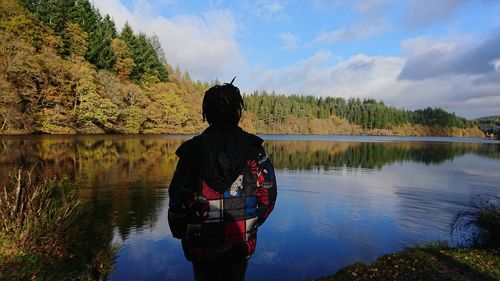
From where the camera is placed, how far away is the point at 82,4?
72188 mm

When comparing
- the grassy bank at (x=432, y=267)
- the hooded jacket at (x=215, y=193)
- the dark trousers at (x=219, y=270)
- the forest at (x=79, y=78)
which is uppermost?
the forest at (x=79, y=78)

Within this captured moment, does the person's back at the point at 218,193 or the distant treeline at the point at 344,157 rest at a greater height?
the person's back at the point at 218,193

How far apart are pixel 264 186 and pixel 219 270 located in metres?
0.80

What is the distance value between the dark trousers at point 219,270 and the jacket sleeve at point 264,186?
46 cm

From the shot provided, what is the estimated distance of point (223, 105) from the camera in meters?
2.94

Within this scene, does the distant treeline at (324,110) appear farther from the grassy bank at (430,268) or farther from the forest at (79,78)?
the grassy bank at (430,268)

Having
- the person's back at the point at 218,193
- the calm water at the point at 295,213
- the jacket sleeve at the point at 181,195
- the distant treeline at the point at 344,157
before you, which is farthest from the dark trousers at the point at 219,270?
the distant treeline at the point at 344,157

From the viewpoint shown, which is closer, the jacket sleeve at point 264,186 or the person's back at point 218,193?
the person's back at point 218,193

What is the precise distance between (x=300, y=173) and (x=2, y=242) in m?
22.7

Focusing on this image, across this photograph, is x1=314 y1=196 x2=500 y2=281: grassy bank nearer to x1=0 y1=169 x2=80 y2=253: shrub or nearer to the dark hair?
the dark hair

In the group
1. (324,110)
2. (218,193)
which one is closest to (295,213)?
(218,193)

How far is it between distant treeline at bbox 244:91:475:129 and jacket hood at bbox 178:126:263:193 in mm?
140283

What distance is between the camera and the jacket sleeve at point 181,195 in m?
2.78

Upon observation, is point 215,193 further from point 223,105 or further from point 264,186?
point 223,105
